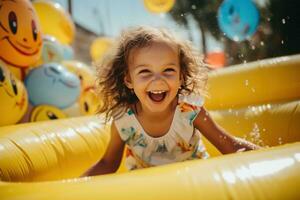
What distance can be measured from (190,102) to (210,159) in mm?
697

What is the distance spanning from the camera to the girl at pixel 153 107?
1.63 metres

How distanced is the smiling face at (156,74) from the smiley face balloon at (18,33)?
1.47 metres

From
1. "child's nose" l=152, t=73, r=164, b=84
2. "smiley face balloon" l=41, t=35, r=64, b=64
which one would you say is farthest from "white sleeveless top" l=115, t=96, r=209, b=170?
"smiley face balloon" l=41, t=35, r=64, b=64

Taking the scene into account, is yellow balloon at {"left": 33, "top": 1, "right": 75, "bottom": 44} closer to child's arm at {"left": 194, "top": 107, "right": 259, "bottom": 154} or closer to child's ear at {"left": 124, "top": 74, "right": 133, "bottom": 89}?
child's ear at {"left": 124, "top": 74, "right": 133, "bottom": 89}

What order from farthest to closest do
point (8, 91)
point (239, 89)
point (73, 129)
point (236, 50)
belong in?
point (236, 50), point (239, 89), point (8, 91), point (73, 129)

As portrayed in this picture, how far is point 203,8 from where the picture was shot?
14.6m

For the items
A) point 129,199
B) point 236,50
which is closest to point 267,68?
point 129,199

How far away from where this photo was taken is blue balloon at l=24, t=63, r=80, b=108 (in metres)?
3.20

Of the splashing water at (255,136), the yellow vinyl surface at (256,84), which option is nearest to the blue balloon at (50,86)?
the yellow vinyl surface at (256,84)

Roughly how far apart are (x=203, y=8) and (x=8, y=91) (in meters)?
13.0

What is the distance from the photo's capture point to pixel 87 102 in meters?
3.89

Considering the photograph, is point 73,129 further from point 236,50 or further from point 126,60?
point 236,50

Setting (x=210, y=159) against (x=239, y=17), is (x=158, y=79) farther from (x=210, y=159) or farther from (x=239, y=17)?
(x=239, y=17)

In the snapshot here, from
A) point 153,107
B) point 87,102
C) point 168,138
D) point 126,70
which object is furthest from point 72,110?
point 153,107
